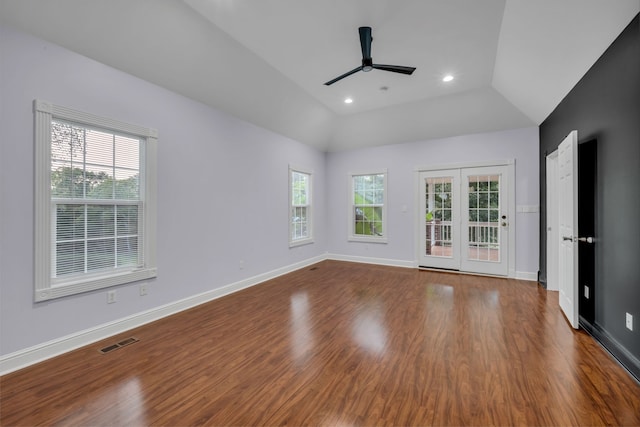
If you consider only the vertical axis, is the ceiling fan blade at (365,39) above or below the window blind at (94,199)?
above

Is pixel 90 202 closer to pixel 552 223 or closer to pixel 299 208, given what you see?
pixel 299 208

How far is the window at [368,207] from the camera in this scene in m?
6.21

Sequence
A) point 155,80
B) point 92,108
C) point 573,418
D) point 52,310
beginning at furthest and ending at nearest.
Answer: point 155,80
point 92,108
point 52,310
point 573,418

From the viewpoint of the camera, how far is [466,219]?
17.4 ft

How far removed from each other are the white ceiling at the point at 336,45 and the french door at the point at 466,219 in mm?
1165

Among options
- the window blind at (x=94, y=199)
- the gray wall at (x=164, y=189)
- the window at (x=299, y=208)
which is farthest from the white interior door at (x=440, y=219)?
the window blind at (x=94, y=199)

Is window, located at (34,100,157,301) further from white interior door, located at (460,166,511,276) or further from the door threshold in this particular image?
white interior door, located at (460,166,511,276)

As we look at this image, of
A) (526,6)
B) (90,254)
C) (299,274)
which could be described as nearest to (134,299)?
(90,254)

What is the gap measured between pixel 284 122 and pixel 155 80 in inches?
86.8

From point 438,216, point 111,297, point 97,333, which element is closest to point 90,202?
point 111,297

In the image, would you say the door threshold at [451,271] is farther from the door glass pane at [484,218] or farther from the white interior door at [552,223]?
the white interior door at [552,223]

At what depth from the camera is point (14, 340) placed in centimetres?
218

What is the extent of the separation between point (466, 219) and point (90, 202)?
5677 mm

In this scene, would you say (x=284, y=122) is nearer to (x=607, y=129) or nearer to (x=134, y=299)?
(x=134, y=299)
